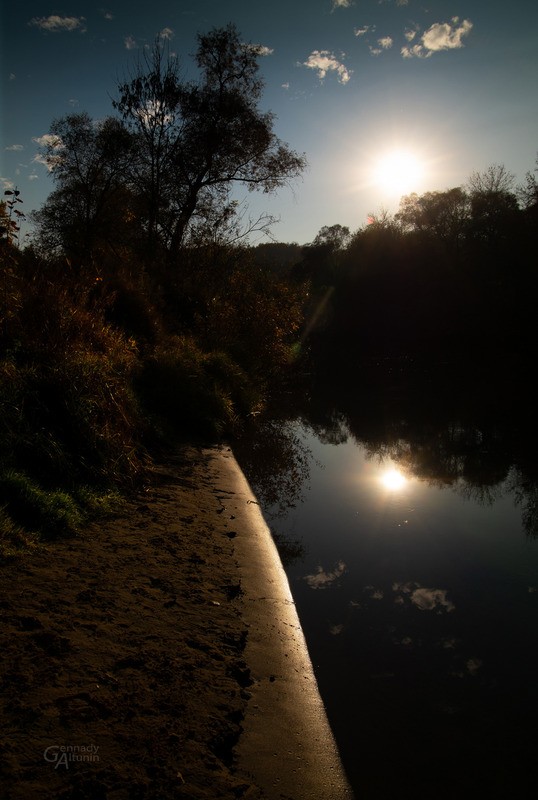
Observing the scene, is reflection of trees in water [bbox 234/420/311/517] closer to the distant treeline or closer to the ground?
the ground

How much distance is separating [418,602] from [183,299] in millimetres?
13245

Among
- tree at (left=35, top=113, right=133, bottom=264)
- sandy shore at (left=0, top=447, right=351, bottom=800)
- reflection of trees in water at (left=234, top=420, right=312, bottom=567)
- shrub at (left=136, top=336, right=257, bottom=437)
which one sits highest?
tree at (left=35, top=113, right=133, bottom=264)

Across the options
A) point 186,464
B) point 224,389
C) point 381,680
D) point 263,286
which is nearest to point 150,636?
point 381,680

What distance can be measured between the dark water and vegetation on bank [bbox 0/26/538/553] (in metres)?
2.18

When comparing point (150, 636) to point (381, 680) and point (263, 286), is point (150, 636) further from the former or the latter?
point (263, 286)

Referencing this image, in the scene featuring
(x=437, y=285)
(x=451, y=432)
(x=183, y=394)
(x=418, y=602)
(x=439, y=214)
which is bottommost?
(x=418, y=602)

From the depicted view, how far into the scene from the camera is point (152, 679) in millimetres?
2453

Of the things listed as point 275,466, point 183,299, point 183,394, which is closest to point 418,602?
point 275,466

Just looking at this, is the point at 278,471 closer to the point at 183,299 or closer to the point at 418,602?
the point at 418,602

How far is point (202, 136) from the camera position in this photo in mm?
18672

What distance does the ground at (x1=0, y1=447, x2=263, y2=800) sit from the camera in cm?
189

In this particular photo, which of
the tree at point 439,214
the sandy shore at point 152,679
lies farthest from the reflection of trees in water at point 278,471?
the tree at point 439,214

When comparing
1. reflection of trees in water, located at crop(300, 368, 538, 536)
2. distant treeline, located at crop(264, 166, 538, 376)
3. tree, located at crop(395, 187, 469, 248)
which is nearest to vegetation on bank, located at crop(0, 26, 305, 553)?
reflection of trees in water, located at crop(300, 368, 538, 536)

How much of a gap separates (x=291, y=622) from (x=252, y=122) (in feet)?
66.4
